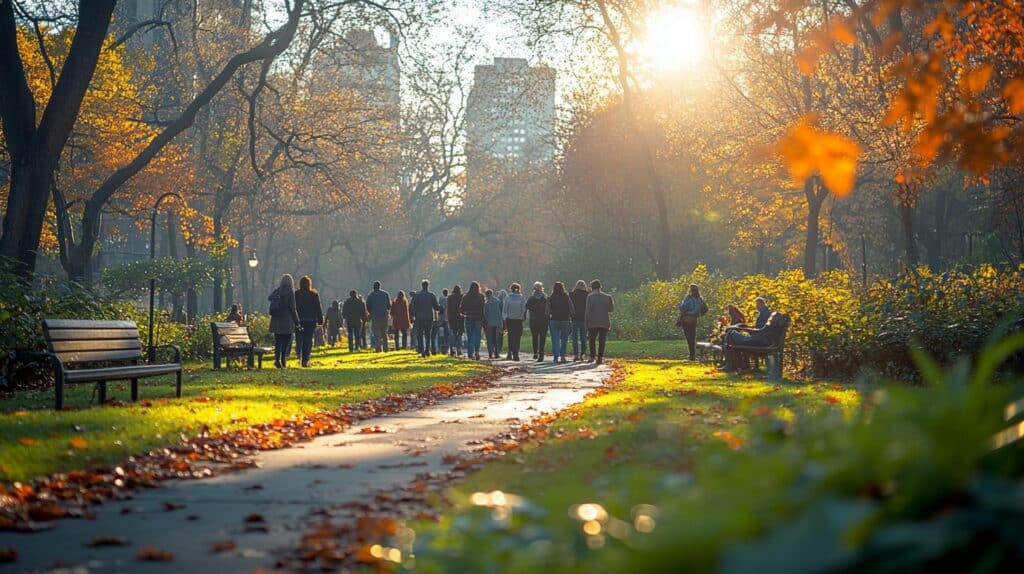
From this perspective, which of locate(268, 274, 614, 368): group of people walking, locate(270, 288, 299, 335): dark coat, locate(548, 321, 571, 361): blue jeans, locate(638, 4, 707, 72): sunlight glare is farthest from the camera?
locate(638, 4, 707, 72): sunlight glare

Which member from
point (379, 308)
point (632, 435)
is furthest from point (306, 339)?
point (632, 435)

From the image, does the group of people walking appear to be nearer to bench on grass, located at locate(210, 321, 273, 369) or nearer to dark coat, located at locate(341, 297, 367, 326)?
dark coat, located at locate(341, 297, 367, 326)

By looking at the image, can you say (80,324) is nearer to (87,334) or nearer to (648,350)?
(87,334)

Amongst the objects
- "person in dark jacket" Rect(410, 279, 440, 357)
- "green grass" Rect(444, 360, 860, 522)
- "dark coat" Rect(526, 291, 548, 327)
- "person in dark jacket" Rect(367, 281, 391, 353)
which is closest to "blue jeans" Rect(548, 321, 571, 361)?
"dark coat" Rect(526, 291, 548, 327)

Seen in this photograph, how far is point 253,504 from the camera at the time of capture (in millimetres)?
7457

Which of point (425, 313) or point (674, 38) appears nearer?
point (425, 313)

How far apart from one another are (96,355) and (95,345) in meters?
0.15

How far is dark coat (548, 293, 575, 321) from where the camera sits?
29328mm

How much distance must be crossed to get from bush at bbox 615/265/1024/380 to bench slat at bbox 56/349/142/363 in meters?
10.7

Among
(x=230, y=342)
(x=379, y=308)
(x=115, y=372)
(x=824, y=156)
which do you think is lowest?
(x=115, y=372)

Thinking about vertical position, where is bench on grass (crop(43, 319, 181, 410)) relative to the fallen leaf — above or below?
above

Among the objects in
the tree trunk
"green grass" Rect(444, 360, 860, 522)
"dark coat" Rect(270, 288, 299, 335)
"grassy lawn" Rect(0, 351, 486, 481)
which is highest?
the tree trunk

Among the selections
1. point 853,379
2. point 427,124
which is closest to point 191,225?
point 427,124

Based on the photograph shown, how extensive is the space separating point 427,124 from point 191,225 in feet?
56.3
